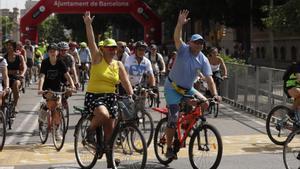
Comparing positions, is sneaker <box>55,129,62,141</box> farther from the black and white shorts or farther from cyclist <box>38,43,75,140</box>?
the black and white shorts

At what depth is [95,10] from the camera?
48969 mm

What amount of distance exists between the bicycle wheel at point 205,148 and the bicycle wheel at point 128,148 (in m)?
0.81

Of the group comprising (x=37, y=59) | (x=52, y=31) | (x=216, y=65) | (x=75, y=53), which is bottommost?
(x=216, y=65)

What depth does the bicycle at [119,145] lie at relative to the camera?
302 inches

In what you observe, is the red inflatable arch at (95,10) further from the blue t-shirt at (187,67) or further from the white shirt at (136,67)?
the blue t-shirt at (187,67)

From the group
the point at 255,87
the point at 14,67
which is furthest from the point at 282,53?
the point at 14,67

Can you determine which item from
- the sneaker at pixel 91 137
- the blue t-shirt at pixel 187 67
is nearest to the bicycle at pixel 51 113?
the sneaker at pixel 91 137

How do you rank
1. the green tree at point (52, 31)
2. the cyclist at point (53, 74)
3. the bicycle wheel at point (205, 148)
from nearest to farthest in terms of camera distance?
1. the bicycle wheel at point (205, 148)
2. the cyclist at point (53, 74)
3. the green tree at point (52, 31)

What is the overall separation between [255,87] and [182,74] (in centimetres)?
816

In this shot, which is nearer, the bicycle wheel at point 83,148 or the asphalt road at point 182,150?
the bicycle wheel at point 83,148

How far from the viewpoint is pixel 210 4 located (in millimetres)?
45031

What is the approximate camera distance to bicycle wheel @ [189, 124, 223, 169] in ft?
25.7

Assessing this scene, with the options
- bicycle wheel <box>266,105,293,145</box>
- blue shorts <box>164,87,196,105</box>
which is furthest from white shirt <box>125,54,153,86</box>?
blue shorts <box>164,87,196,105</box>

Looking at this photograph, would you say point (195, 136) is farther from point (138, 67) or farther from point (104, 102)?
point (138, 67)
